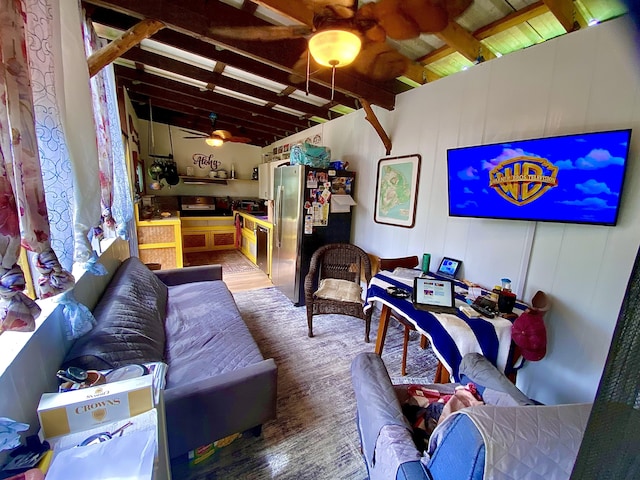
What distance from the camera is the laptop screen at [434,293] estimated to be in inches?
69.0

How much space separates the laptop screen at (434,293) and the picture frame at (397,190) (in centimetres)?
92

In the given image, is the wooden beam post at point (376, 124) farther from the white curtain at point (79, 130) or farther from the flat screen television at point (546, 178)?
the white curtain at point (79, 130)

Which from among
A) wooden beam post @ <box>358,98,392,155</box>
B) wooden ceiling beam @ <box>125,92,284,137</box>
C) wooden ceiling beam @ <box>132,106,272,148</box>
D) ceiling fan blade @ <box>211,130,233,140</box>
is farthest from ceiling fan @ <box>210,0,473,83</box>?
wooden ceiling beam @ <box>132,106,272,148</box>

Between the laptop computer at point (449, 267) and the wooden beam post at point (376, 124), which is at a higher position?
the wooden beam post at point (376, 124)

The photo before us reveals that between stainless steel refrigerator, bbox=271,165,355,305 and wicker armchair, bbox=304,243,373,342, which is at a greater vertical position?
stainless steel refrigerator, bbox=271,165,355,305

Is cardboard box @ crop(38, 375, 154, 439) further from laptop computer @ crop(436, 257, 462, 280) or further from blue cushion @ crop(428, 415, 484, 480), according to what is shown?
laptop computer @ crop(436, 257, 462, 280)

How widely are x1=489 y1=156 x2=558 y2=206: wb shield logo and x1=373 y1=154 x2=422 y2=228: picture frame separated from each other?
85 centimetres

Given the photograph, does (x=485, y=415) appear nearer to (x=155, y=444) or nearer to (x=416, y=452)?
(x=416, y=452)

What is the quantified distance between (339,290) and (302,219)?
3.10 ft

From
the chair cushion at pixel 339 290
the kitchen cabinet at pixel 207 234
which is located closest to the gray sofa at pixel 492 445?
the chair cushion at pixel 339 290

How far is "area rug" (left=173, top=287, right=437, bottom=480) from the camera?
4.47 feet

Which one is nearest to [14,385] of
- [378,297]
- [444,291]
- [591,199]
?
[378,297]

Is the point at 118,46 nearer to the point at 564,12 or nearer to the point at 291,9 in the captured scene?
the point at 291,9

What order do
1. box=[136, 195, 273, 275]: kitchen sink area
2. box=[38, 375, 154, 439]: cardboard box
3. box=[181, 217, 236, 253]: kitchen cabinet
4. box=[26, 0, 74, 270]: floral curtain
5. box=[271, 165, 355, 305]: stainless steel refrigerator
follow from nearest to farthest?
box=[38, 375, 154, 439]: cardboard box → box=[26, 0, 74, 270]: floral curtain → box=[271, 165, 355, 305]: stainless steel refrigerator → box=[136, 195, 273, 275]: kitchen sink area → box=[181, 217, 236, 253]: kitchen cabinet
